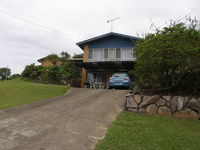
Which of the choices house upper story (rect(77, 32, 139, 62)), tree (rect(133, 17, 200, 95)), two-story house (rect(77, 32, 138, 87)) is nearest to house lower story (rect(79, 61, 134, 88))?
two-story house (rect(77, 32, 138, 87))

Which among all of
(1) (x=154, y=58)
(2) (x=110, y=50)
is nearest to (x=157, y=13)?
(1) (x=154, y=58)

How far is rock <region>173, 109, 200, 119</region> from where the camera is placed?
15.9 ft

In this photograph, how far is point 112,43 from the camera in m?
14.8

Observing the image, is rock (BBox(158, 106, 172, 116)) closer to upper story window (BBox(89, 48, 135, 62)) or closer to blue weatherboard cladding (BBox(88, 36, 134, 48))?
upper story window (BBox(89, 48, 135, 62))

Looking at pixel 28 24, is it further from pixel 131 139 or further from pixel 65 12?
pixel 131 139

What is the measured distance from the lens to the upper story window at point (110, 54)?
46.2 feet

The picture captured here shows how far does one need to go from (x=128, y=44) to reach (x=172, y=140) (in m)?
12.5

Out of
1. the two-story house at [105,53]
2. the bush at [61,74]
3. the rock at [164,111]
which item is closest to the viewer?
the rock at [164,111]

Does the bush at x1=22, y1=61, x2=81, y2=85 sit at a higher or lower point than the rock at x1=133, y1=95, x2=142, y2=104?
higher

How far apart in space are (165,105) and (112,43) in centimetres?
1084

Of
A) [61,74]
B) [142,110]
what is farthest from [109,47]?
[142,110]

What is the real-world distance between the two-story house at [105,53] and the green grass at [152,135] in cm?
973

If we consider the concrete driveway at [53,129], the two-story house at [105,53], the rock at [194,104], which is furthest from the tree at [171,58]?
the two-story house at [105,53]

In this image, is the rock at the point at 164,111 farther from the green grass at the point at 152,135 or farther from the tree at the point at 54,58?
the tree at the point at 54,58
